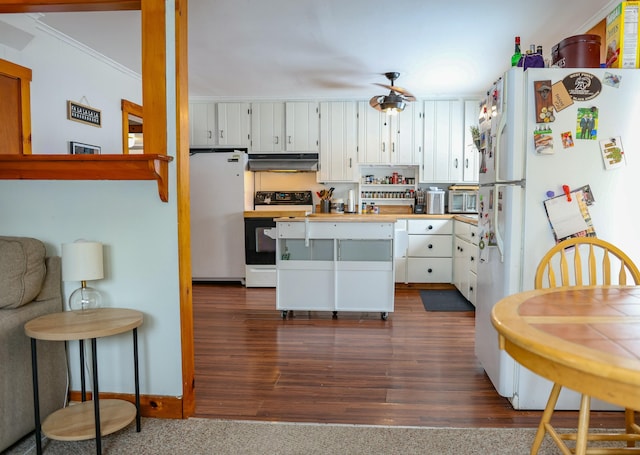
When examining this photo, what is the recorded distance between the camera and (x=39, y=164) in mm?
2021

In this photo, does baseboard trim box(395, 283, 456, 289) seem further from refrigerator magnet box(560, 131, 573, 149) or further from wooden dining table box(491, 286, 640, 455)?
wooden dining table box(491, 286, 640, 455)

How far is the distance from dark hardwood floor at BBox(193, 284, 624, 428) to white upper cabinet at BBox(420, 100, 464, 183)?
2.13m

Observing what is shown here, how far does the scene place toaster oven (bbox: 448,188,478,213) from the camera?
17.9 ft

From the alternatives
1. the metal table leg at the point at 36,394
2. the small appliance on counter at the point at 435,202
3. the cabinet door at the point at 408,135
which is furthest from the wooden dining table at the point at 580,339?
the cabinet door at the point at 408,135

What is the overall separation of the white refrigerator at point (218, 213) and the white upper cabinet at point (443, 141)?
93.0 inches

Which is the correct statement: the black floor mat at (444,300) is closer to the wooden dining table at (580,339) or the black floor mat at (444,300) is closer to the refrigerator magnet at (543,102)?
the refrigerator magnet at (543,102)

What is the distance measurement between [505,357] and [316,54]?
3.08 meters

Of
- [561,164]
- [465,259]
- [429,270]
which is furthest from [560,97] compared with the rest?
[429,270]

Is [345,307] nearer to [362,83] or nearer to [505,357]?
[505,357]

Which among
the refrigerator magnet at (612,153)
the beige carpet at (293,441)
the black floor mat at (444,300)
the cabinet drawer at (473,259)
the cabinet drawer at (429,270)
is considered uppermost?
the refrigerator magnet at (612,153)

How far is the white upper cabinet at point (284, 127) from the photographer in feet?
18.6

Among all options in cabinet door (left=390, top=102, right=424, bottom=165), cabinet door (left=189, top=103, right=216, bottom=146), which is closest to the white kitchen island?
cabinet door (left=390, top=102, right=424, bottom=165)

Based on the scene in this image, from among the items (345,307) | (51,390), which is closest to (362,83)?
(345,307)

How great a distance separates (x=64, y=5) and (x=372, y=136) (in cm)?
406
